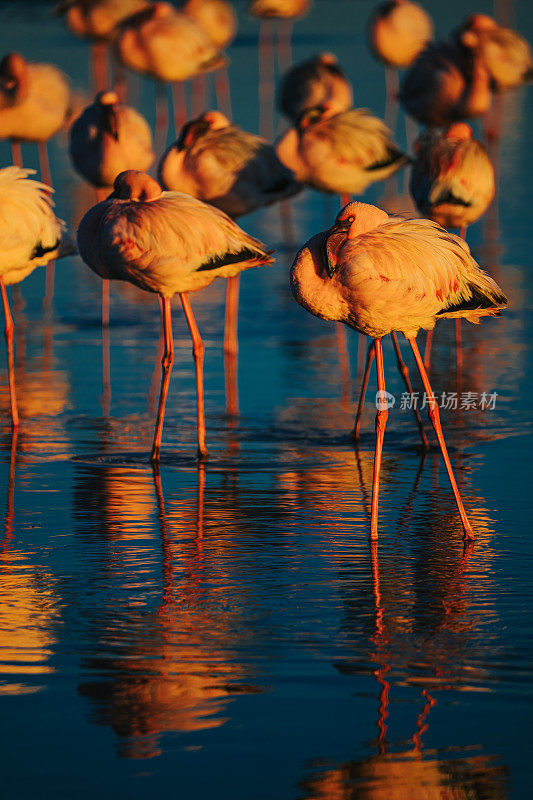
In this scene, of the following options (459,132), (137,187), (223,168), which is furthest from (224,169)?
(137,187)

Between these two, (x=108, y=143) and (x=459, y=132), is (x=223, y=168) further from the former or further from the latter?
(x=459, y=132)

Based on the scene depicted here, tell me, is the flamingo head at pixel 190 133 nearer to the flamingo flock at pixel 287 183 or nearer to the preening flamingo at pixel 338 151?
the flamingo flock at pixel 287 183

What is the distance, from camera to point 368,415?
793 centimetres

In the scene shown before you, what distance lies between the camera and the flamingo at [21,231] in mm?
7878

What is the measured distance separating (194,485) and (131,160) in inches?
212

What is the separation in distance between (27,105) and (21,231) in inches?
247

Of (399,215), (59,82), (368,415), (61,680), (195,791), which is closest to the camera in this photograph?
(195,791)

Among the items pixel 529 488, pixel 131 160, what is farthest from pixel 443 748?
pixel 131 160

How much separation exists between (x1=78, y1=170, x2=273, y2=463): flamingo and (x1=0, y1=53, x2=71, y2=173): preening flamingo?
21.4ft

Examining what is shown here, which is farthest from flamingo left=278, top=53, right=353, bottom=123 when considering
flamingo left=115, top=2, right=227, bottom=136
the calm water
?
the calm water

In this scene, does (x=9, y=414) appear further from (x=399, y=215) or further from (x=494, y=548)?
(x=494, y=548)

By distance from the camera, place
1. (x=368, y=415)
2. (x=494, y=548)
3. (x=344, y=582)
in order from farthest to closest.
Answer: (x=368, y=415) < (x=494, y=548) < (x=344, y=582)

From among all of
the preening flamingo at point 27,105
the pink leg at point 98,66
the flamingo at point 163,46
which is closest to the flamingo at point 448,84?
the flamingo at point 163,46

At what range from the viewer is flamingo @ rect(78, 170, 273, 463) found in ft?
23.1
